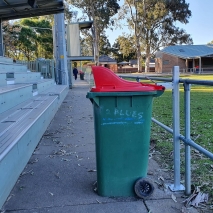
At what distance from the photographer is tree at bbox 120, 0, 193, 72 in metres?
46.9

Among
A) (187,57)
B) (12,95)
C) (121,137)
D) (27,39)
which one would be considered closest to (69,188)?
(121,137)

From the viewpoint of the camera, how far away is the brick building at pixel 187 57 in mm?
48259

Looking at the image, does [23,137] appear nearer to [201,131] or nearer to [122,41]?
[201,131]

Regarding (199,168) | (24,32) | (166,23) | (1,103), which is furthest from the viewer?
(166,23)

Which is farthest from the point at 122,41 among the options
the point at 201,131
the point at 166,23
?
the point at 201,131

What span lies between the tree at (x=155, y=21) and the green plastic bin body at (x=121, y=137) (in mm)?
46959

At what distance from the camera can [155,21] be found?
49.6 m

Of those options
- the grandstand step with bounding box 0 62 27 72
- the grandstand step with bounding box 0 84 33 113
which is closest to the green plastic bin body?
the grandstand step with bounding box 0 84 33 113

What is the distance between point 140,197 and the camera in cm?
285

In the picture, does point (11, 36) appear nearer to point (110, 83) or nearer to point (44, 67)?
point (44, 67)

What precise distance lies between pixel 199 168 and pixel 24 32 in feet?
113

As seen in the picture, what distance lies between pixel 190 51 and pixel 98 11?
19.4 m

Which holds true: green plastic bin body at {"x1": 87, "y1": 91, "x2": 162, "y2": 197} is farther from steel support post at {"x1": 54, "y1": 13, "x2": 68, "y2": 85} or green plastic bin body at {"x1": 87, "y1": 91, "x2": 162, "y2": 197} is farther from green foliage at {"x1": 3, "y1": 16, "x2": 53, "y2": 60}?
green foliage at {"x1": 3, "y1": 16, "x2": 53, "y2": 60}

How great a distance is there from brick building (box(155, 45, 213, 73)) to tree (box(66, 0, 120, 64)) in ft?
42.4
